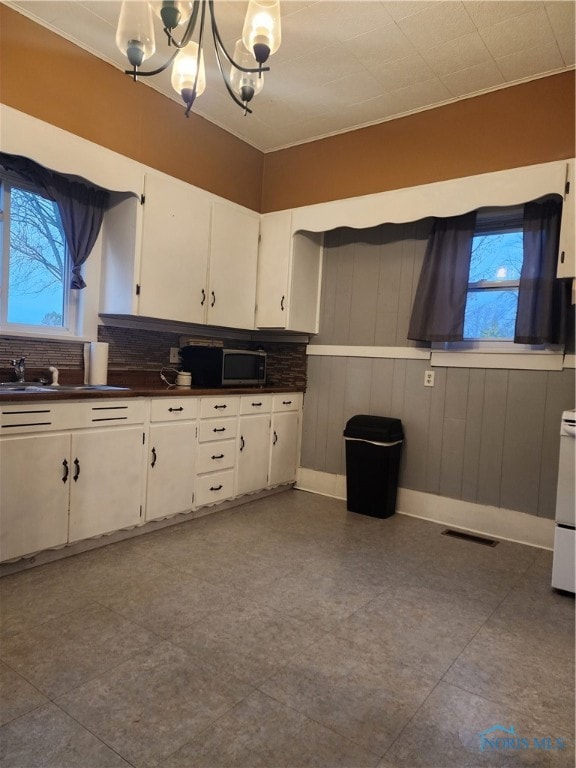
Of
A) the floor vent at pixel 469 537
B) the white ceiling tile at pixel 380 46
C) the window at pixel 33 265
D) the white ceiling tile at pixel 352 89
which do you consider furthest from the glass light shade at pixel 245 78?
the floor vent at pixel 469 537

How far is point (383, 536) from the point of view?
10.6 feet

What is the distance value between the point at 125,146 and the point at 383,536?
9.92ft

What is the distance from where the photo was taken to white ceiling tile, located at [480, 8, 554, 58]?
254 cm

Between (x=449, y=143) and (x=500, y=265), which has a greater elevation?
(x=449, y=143)

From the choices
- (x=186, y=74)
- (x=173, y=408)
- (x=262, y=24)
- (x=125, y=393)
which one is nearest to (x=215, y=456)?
(x=173, y=408)

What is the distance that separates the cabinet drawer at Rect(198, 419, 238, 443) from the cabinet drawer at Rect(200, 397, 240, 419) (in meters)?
0.05

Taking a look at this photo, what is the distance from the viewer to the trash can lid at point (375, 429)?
355 cm

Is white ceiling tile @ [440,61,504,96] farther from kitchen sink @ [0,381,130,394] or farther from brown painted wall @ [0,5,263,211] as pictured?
kitchen sink @ [0,381,130,394]

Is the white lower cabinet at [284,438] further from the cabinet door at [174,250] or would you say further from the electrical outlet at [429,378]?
the electrical outlet at [429,378]

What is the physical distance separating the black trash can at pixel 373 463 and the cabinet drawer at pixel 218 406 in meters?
0.86

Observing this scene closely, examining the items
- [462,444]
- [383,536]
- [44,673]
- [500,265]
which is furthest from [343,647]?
[500,265]

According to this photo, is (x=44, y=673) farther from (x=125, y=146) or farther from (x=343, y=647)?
(x=125, y=146)

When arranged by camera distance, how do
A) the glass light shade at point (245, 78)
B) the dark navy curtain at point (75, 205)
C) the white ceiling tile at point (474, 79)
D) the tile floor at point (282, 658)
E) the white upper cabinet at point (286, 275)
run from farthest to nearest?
the white upper cabinet at point (286, 275)
the white ceiling tile at point (474, 79)
the dark navy curtain at point (75, 205)
the glass light shade at point (245, 78)
the tile floor at point (282, 658)

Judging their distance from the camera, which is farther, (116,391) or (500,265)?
(500,265)
